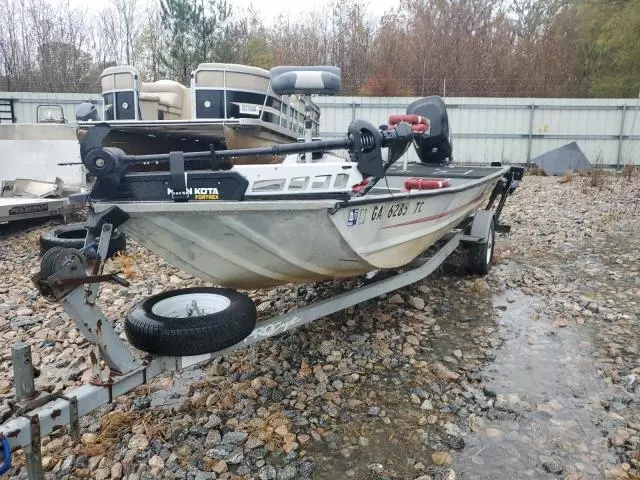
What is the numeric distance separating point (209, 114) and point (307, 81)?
9.22 feet

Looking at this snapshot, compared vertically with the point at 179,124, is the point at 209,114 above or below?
above

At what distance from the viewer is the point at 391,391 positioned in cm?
312

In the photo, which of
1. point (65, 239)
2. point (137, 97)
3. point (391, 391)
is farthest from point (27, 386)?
point (137, 97)

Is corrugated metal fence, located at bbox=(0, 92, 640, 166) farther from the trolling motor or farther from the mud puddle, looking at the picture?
the trolling motor

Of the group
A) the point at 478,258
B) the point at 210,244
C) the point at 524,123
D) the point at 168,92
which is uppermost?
the point at 168,92

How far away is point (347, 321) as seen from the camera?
13.5 feet

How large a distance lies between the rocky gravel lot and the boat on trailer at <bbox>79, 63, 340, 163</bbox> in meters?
1.78

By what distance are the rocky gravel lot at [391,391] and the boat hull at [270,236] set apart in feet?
2.21

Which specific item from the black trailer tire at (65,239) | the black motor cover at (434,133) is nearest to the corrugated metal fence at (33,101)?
the black trailer tire at (65,239)

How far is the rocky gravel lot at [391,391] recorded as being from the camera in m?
2.47

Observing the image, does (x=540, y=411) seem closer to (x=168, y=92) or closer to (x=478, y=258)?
(x=478, y=258)

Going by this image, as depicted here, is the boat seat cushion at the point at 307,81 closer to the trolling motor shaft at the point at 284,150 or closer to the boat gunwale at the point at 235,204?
the trolling motor shaft at the point at 284,150

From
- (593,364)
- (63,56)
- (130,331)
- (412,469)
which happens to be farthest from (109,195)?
(63,56)

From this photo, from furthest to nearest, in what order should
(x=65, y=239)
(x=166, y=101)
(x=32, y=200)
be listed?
1. (x=32, y=200)
2. (x=166, y=101)
3. (x=65, y=239)
